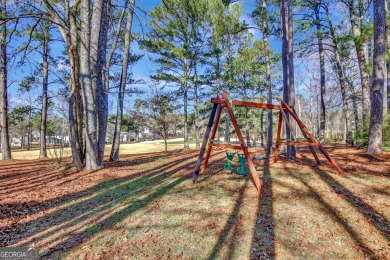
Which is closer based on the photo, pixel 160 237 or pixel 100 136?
pixel 160 237

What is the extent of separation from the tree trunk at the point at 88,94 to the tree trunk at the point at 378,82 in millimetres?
8789

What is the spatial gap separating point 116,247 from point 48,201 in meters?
2.60

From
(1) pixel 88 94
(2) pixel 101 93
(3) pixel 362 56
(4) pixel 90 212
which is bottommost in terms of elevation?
(4) pixel 90 212

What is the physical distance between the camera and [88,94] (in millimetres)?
6363

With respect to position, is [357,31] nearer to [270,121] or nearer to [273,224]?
[270,121]

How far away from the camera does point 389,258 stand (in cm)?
217

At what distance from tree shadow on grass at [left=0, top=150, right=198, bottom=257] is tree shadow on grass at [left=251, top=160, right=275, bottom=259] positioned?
2.01 m

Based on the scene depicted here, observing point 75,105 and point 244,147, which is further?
point 75,105

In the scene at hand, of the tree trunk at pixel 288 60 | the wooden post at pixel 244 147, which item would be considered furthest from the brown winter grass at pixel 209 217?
the tree trunk at pixel 288 60

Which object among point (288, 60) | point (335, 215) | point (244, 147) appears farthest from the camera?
point (288, 60)

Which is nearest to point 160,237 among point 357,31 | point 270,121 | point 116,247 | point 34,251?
point 116,247

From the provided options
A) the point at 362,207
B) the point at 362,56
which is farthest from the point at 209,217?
the point at 362,56

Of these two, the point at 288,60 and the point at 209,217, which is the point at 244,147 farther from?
the point at 288,60

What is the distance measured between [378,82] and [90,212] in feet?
28.7
